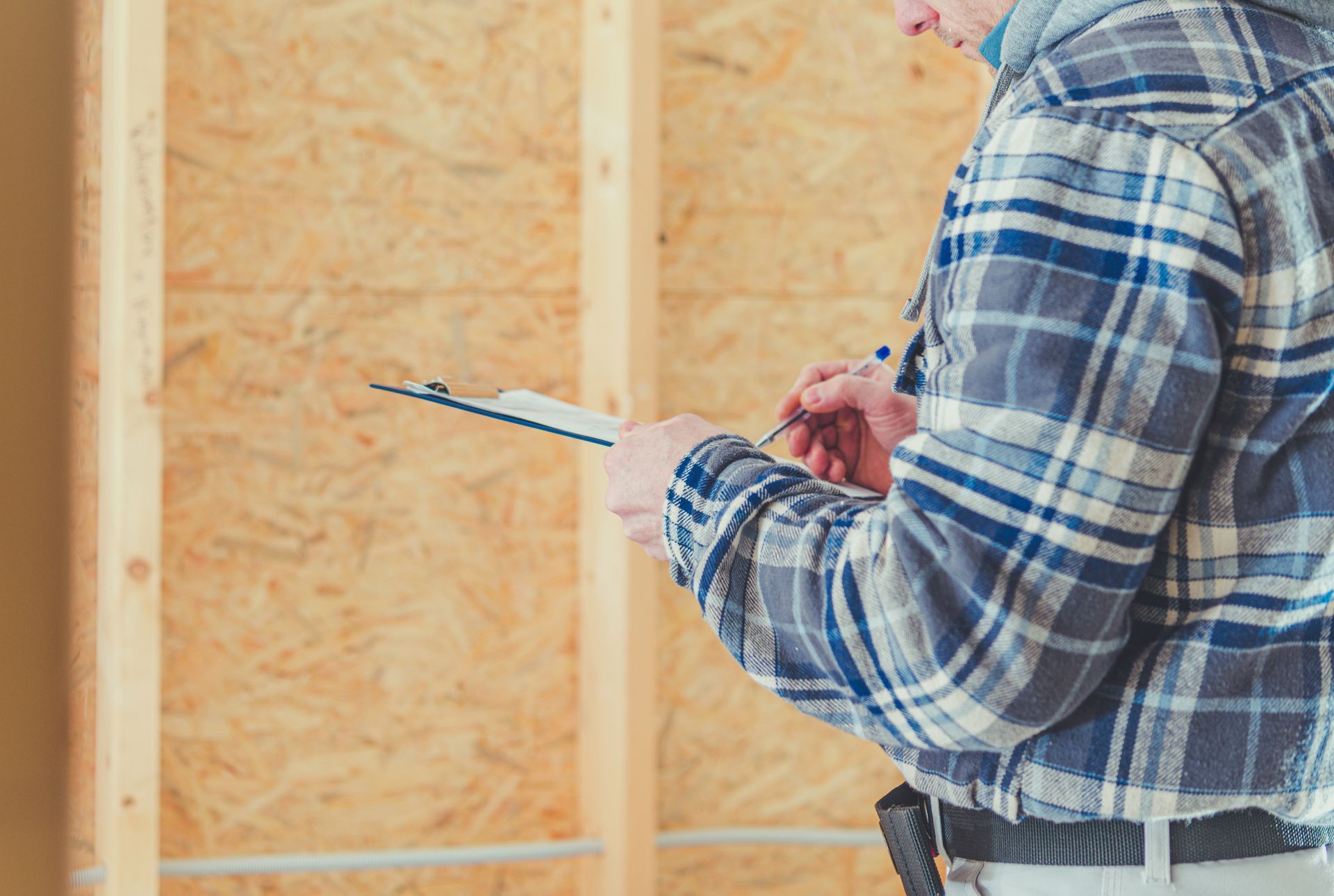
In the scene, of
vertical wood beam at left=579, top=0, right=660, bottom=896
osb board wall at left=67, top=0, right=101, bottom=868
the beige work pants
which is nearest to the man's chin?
the beige work pants

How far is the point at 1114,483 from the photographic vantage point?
63 centimetres

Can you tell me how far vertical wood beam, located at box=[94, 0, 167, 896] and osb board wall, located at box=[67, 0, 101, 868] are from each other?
1.75m

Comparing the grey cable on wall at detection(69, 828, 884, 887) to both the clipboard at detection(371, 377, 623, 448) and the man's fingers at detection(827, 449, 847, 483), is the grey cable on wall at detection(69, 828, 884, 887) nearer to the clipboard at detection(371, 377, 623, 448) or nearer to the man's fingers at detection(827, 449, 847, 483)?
the man's fingers at detection(827, 449, 847, 483)

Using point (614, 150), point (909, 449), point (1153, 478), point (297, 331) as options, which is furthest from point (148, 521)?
point (1153, 478)

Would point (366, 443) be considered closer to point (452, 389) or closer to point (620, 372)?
point (620, 372)

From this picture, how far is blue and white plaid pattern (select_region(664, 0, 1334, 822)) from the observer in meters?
0.63

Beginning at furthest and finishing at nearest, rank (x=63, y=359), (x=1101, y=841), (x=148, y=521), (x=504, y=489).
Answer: (x=504, y=489) < (x=148, y=521) < (x=1101, y=841) < (x=63, y=359)

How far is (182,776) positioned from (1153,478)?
1793mm

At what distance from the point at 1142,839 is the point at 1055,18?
540 millimetres

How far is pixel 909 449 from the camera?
68cm

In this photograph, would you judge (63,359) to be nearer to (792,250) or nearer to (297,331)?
(297,331)

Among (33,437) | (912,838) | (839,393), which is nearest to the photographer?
(33,437)

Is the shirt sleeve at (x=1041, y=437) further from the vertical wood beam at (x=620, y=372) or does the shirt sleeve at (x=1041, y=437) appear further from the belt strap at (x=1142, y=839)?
the vertical wood beam at (x=620, y=372)

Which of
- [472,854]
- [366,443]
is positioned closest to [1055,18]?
[366,443]
